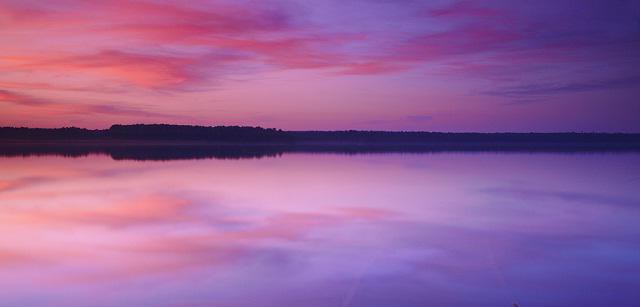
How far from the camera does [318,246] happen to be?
6.50 meters

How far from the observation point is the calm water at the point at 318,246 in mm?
4707

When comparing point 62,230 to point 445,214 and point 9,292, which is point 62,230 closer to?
point 9,292

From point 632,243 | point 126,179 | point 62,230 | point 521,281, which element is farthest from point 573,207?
point 126,179

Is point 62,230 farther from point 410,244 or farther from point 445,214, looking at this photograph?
point 445,214

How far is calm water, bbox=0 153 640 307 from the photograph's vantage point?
4.71 m

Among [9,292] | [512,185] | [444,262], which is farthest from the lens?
[512,185]

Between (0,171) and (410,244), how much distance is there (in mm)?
15014

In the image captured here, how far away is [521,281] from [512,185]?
9.29 metres

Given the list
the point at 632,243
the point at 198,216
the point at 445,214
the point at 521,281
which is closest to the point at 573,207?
the point at 445,214

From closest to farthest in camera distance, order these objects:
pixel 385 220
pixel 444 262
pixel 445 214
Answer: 1. pixel 444 262
2. pixel 385 220
3. pixel 445 214

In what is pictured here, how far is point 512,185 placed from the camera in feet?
45.5

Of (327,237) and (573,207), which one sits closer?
(327,237)

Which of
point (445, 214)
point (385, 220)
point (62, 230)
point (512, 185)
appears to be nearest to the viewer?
point (62, 230)

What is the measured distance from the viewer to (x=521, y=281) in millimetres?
5035
